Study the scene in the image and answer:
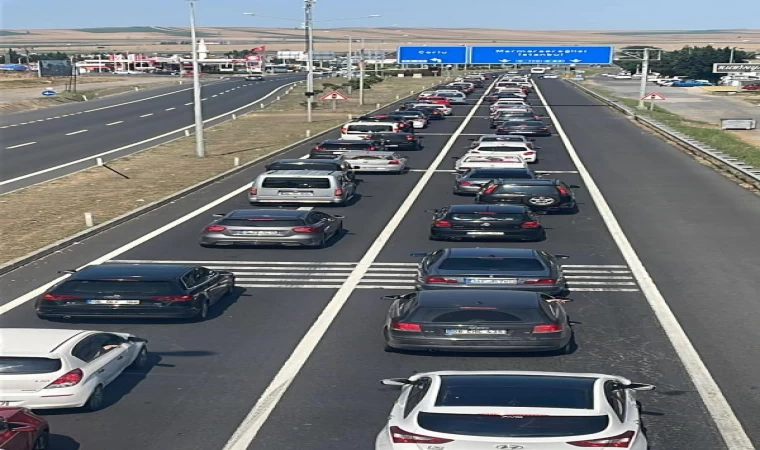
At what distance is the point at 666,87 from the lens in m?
143

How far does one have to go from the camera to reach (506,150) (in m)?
42.3

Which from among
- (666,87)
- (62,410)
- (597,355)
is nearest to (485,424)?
(62,410)

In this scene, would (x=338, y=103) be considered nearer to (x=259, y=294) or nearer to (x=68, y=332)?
(x=259, y=294)

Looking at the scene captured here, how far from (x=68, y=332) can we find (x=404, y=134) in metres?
37.3

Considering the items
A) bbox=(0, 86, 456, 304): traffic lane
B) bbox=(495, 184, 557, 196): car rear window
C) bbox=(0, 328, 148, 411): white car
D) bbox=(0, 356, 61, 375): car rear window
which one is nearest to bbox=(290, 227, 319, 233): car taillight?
bbox=(0, 86, 456, 304): traffic lane

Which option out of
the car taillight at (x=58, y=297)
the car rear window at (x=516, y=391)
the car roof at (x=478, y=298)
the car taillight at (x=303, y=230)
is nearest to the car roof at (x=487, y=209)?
the car taillight at (x=303, y=230)

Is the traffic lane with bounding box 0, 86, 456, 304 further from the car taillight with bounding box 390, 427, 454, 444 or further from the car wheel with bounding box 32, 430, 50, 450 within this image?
the car taillight with bounding box 390, 427, 454, 444

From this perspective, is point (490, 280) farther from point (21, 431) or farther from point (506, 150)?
point (506, 150)

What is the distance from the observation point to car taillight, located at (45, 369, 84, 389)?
12.1 m

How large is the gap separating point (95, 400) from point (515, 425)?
579 centimetres

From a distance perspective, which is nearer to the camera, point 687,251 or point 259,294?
point 259,294

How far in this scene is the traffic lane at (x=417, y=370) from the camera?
11.7m

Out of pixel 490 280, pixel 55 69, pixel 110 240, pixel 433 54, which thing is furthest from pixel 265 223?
pixel 55 69

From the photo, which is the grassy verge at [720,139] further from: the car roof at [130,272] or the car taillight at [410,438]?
the car taillight at [410,438]
